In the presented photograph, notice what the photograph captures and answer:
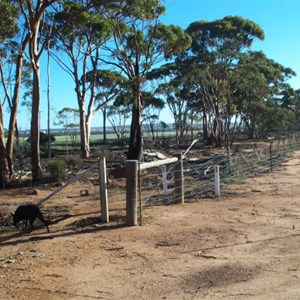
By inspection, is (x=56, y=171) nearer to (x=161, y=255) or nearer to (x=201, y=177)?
(x=201, y=177)

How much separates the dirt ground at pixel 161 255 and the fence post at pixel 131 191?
0.26 m

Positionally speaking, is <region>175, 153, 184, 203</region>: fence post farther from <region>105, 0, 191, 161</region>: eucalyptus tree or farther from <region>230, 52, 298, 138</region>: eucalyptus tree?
<region>230, 52, 298, 138</region>: eucalyptus tree

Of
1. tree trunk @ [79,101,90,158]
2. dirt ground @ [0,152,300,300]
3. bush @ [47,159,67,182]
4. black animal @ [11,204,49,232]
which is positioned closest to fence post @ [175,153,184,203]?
dirt ground @ [0,152,300,300]

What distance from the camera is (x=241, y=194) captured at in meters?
12.2

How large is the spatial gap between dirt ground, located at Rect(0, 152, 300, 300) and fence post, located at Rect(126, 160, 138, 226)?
0.26m

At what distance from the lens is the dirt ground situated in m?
4.98

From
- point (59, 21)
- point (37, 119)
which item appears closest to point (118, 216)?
point (37, 119)

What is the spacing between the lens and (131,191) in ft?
26.6

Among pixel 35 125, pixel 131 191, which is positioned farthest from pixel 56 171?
pixel 131 191

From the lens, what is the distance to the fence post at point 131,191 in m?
8.05

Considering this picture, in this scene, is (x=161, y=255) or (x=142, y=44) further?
(x=142, y=44)

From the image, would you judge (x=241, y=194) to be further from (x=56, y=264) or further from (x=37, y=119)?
(x=37, y=119)

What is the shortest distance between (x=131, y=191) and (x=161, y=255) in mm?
2043

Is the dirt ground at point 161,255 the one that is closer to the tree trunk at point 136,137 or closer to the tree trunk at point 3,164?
the tree trunk at point 3,164
